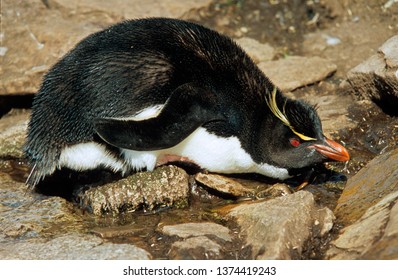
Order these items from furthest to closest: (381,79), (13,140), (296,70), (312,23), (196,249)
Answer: (312,23)
(296,70)
(13,140)
(381,79)
(196,249)

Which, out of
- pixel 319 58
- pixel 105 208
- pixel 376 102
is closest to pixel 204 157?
pixel 105 208

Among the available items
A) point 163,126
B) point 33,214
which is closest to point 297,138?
point 163,126

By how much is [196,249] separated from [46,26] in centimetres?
297

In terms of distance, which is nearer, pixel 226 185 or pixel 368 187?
pixel 368 187

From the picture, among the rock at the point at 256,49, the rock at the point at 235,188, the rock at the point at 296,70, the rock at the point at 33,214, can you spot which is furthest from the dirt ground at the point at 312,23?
A: the rock at the point at 33,214

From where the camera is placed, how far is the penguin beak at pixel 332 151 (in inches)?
161

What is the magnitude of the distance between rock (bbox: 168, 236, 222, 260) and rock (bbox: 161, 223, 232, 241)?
7 cm

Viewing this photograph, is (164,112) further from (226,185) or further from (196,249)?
(196,249)

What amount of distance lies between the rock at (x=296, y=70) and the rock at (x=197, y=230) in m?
1.96

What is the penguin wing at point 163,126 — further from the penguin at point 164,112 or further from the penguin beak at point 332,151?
the penguin beak at point 332,151

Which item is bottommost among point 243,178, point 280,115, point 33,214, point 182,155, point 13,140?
point 13,140

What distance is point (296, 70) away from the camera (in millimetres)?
5629

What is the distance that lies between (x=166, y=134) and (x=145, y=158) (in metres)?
0.29

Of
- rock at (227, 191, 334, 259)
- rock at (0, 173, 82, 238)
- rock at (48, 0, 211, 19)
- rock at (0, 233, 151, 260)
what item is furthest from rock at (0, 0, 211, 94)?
rock at (227, 191, 334, 259)
